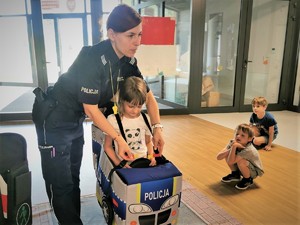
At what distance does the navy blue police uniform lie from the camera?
1.20m

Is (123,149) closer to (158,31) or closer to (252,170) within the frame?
(252,170)

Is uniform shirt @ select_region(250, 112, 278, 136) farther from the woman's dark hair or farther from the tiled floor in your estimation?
the woman's dark hair

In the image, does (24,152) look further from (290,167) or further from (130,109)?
(290,167)

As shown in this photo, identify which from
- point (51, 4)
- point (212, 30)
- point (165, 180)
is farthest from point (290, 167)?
point (51, 4)

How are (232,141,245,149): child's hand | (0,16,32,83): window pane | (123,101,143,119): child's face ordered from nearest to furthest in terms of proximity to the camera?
(123,101,143,119): child's face
(232,141,245,149): child's hand
(0,16,32,83): window pane

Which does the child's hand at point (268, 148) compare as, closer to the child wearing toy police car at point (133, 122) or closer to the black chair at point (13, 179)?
the child wearing toy police car at point (133, 122)

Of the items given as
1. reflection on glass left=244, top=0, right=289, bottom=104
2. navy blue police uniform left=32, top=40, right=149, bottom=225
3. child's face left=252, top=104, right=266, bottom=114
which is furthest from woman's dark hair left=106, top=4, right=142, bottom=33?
reflection on glass left=244, top=0, right=289, bottom=104

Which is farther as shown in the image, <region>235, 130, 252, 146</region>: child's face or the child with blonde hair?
the child with blonde hair

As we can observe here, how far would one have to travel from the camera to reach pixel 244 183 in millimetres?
2055

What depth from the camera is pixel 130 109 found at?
1407 millimetres

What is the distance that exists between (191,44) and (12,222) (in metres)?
3.89

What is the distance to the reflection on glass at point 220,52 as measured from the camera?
14.9 feet

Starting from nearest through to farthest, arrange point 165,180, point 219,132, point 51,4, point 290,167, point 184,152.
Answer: point 165,180
point 290,167
point 184,152
point 219,132
point 51,4

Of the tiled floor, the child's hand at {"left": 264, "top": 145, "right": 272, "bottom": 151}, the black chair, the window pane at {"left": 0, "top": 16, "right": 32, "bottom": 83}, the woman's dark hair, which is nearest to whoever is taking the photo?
the black chair
